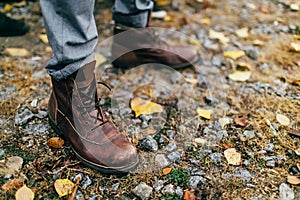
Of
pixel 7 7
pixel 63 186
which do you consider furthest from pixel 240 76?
pixel 7 7

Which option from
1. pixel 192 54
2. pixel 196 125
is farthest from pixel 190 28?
pixel 196 125

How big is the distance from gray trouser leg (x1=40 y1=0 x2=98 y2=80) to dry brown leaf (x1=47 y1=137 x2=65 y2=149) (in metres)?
0.30

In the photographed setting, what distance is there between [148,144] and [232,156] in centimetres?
35

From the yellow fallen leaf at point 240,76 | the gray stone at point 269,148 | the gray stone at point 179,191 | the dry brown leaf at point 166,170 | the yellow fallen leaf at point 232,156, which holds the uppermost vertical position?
the yellow fallen leaf at point 240,76

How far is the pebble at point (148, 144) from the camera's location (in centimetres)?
151

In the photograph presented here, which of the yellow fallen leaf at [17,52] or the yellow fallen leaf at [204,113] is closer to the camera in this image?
the yellow fallen leaf at [204,113]

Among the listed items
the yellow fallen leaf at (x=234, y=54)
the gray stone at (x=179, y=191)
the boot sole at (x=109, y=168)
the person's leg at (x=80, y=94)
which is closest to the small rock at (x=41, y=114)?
the person's leg at (x=80, y=94)

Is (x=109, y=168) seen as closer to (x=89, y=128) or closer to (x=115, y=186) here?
(x=115, y=186)

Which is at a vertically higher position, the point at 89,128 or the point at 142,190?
the point at 89,128

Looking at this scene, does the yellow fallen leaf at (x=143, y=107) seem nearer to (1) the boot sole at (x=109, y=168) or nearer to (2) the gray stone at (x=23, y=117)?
(1) the boot sole at (x=109, y=168)

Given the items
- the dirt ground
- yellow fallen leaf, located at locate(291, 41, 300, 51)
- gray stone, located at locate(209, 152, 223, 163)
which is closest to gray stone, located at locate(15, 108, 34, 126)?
the dirt ground

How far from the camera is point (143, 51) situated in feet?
6.25

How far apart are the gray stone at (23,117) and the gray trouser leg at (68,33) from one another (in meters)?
0.35

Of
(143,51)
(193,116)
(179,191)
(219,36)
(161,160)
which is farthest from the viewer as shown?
(219,36)
